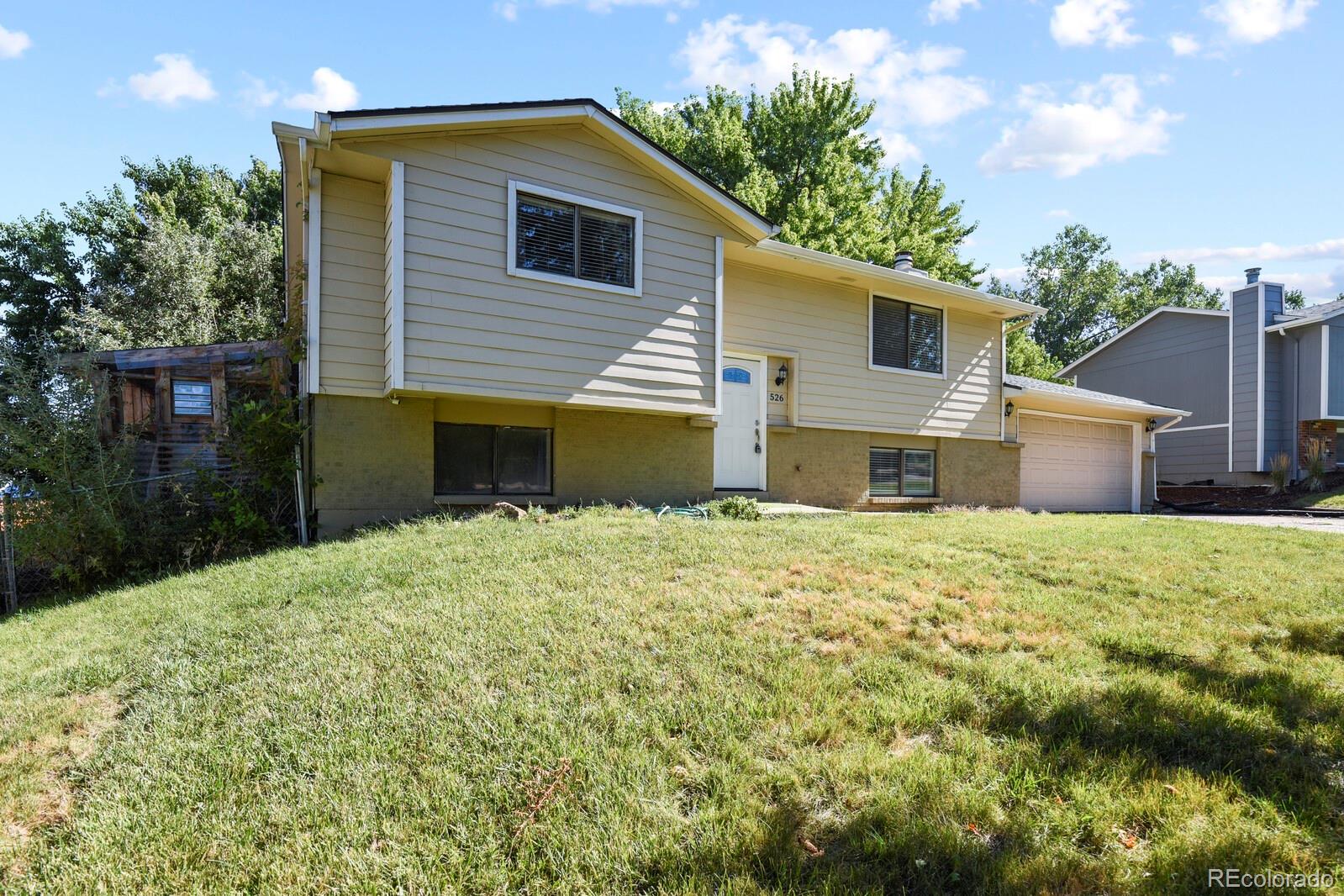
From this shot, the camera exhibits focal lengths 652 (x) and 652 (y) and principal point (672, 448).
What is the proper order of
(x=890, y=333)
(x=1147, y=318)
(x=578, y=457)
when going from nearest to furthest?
(x=578, y=457), (x=890, y=333), (x=1147, y=318)

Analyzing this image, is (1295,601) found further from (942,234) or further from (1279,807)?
(942,234)

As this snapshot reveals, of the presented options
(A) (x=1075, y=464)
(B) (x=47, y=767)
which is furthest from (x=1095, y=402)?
(B) (x=47, y=767)

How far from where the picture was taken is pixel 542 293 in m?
7.95

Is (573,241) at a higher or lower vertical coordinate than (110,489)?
higher

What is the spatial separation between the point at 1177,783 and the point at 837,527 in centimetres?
466

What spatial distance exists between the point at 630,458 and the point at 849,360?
475 centimetres

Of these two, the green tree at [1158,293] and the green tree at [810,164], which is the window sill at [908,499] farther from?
the green tree at [1158,293]

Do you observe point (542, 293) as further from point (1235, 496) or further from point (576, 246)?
point (1235, 496)

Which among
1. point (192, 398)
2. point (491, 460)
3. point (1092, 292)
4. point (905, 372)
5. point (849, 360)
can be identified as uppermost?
point (1092, 292)

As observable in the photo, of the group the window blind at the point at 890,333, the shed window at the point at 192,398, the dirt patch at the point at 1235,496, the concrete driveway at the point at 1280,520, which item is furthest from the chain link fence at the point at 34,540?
the dirt patch at the point at 1235,496

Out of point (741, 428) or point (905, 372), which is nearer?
point (741, 428)

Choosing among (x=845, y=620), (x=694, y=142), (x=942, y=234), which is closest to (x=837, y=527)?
(x=845, y=620)

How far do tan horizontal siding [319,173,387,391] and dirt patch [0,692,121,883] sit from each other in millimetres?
4498

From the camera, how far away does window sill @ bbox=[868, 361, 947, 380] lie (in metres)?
11.9
